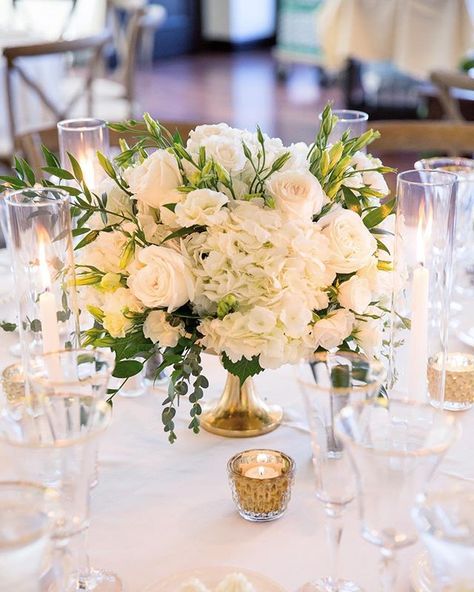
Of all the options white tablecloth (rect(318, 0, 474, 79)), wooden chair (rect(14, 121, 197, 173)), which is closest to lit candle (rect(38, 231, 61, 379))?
wooden chair (rect(14, 121, 197, 173))

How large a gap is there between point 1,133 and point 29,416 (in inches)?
117

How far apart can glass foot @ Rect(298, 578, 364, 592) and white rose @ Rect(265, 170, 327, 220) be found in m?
0.38

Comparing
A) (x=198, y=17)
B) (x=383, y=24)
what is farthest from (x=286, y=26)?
(x=383, y=24)

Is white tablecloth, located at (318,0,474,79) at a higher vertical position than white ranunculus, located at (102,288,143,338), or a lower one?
higher

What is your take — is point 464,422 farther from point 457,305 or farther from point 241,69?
point 241,69

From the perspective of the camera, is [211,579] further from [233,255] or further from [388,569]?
[233,255]

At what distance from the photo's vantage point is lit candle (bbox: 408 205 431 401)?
1.04m

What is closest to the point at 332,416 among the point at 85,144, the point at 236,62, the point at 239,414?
the point at 239,414

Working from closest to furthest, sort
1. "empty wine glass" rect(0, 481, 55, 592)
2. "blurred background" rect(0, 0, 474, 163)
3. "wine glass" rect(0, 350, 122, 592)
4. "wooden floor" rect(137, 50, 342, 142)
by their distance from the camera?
"empty wine glass" rect(0, 481, 55, 592)
"wine glass" rect(0, 350, 122, 592)
"blurred background" rect(0, 0, 474, 163)
"wooden floor" rect(137, 50, 342, 142)

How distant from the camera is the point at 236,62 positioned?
830 cm

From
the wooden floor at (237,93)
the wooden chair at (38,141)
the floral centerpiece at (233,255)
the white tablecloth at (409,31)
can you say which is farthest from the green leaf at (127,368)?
the wooden floor at (237,93)

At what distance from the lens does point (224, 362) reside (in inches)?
40.9

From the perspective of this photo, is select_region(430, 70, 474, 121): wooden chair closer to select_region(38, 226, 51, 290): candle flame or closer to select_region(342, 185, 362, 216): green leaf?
select_region(342, 185, 362, 216): green leaf

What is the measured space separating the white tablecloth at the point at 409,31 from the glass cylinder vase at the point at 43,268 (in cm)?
393
